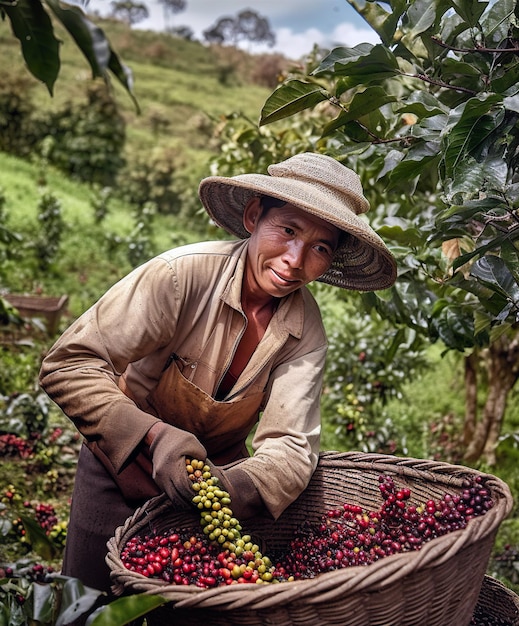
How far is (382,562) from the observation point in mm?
1382

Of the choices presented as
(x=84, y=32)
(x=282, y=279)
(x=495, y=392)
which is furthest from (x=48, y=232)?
(x=84, y=32)

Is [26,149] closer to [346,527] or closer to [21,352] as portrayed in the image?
[21,352]

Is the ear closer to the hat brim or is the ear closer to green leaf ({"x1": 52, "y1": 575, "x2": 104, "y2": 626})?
the hat brim

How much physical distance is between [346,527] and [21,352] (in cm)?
326

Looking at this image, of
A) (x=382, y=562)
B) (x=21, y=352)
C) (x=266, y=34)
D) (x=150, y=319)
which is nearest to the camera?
(x=382, y=562)

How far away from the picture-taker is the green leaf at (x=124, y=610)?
116 cm

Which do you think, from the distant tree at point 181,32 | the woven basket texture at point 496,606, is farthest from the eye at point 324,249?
the distant tree at point 181,32

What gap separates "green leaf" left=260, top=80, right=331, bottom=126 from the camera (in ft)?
6.19

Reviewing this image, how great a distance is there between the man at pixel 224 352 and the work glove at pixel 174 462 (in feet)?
0.15

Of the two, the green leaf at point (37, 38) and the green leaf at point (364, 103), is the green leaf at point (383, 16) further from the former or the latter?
the green leaf at point (37, 38)

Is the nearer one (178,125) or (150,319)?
(150,319)

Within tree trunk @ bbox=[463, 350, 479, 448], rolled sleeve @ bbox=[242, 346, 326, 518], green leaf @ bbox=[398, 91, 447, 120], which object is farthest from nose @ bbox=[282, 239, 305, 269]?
tree trunk @ bbox=[463, 350, 479, 448]

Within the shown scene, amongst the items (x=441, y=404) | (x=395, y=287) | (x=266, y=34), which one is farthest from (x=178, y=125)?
(x=395, y=287)

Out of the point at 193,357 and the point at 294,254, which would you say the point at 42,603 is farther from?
the point at 294,254
